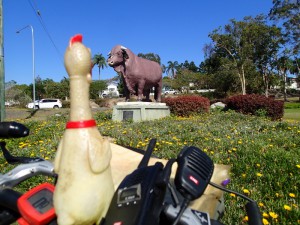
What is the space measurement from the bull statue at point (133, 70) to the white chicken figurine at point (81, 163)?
10.0 meters

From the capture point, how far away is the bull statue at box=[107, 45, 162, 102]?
36.2 feet

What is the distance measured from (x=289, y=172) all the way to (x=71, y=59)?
10.8ft

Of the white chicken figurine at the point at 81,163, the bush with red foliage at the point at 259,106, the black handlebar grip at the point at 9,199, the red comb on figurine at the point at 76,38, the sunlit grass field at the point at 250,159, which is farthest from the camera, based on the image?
the bush with red foliage at the point at 259,106

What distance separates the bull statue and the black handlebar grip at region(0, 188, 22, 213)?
→ 9.87 m

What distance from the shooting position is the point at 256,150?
439 cm

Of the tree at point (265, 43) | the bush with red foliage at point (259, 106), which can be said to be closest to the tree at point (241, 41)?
the tree at point (265, 43)

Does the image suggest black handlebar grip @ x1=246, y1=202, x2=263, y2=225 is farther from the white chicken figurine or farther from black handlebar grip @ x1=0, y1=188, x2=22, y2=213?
black handlebar grip @ x1=0, y1=188, x2=22, y2=213

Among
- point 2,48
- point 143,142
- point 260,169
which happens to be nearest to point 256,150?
point 260,169

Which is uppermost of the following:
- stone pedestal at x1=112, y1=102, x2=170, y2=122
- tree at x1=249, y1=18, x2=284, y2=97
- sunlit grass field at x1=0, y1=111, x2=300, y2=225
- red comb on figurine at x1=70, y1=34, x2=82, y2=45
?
tree at x1=249, y1=18, x2=284, y2=97

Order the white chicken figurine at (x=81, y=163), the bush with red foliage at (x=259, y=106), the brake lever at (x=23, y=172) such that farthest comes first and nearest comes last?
the bush with red foliage at (x=259, y=106), the brake lever at (x=23, y=172), the white chicken figurine at (x=81, y=163)

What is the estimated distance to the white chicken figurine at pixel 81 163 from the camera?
96 centimetres

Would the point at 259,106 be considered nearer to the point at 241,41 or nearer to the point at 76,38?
the point at 76,38

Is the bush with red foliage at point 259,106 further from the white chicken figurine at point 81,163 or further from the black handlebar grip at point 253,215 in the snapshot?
the white chicken figurine at point 81,163

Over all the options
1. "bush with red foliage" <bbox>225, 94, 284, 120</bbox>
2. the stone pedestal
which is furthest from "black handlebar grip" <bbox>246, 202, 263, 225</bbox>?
"bush with red foliage" <bbox>225, 94, 284, 120</bbox>
